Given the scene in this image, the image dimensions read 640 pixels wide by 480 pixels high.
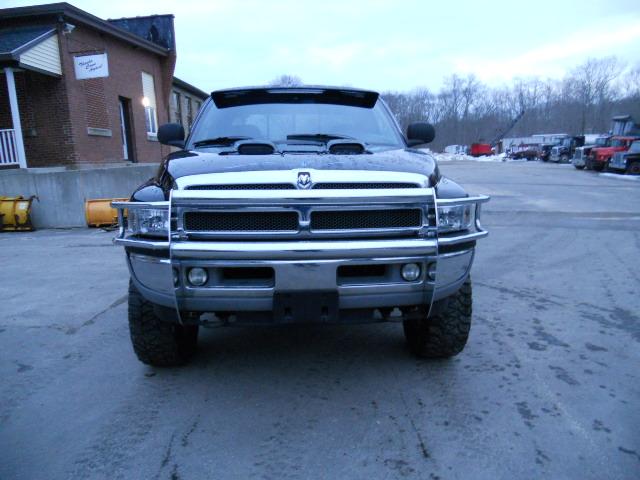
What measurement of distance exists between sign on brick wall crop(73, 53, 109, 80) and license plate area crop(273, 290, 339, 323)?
1254 centimetres

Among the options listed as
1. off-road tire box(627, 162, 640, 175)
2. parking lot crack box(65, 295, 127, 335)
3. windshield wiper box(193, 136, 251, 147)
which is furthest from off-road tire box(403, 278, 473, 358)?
off-road tire box(627, 162, 640, 175)

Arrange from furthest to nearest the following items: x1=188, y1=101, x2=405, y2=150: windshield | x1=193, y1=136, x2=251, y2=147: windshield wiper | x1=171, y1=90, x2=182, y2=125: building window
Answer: x1=171, y1=90, x2=182, y2=125: building window, x1=188, y1=101, x2=405, y2=150: windshield, x1=193, y1=136, x2=251, y2=147: windshield wiper

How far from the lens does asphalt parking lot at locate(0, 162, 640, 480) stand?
2115 millimetres

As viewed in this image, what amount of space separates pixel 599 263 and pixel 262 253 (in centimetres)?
515

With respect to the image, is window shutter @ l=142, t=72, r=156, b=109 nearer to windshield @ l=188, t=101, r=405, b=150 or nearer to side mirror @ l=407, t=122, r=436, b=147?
windshield @ l=188, t=101, r=405, b=150

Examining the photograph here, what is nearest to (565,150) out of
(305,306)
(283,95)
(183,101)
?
(183,101)

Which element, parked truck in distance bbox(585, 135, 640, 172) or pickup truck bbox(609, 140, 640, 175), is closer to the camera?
pickup truck bbox(609, 140, 640, 175)

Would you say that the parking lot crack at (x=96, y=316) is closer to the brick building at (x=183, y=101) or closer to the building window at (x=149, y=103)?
the building window at (x=149, y=103)

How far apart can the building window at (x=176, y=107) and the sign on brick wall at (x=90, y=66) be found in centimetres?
931

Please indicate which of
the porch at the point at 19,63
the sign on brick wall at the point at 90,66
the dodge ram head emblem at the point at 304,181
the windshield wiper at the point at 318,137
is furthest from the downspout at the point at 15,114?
the dodge ram head emblem at the point at 304,181

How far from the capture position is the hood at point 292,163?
242cm

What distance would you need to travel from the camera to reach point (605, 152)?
86.2ft

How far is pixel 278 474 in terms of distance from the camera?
6.67 ft

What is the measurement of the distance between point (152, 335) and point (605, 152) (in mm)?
29604
